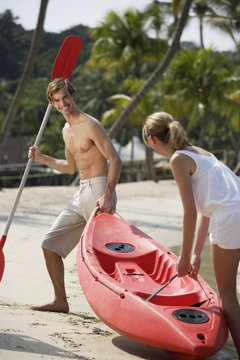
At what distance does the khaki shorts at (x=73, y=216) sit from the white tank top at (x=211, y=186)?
1.29m

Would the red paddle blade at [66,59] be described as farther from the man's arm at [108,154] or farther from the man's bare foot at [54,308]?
the man's bare foot at [54,308]

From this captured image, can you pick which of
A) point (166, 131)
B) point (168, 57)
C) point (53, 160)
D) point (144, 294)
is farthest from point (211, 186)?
point (168, 57)

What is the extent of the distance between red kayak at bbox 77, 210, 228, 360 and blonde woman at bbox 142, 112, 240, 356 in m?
0.23

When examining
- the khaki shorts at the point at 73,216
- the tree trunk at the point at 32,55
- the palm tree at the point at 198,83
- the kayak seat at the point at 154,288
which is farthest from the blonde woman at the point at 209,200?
the palm tree at the point at 198,83

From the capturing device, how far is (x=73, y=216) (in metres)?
4.46

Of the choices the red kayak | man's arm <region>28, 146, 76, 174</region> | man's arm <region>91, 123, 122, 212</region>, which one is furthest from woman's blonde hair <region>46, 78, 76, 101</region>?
the red kayak

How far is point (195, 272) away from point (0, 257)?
5.37 feet

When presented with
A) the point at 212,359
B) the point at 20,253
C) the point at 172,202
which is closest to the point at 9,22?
the point at 172,202

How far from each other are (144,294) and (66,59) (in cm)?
247

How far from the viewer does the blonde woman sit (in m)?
3.16

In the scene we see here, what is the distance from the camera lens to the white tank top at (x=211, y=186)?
318 cm

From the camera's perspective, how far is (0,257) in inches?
173

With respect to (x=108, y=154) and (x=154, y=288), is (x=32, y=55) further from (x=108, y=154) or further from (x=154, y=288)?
(x=154, y=288)

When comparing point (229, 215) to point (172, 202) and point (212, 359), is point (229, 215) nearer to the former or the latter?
point (212, 359)
